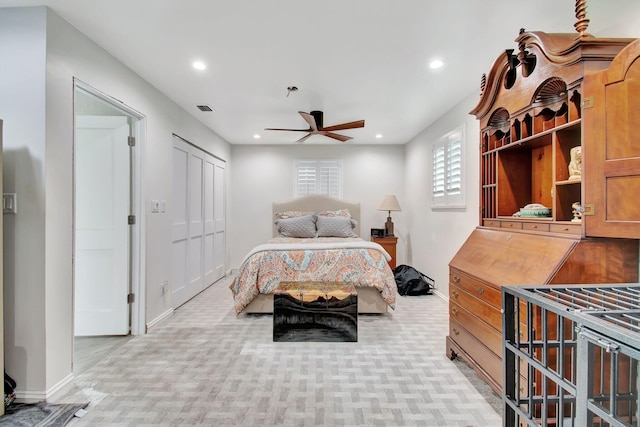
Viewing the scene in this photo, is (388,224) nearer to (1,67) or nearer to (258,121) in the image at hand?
(258,121)

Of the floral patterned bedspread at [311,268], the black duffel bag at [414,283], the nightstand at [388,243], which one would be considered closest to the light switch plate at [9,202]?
the floral patterned bedspread at [311,268]

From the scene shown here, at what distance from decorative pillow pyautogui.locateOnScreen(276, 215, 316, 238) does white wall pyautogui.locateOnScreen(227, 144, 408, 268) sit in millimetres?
938

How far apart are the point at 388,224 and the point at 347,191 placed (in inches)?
40.2

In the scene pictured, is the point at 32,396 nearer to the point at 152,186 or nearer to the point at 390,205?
the point at 152,186

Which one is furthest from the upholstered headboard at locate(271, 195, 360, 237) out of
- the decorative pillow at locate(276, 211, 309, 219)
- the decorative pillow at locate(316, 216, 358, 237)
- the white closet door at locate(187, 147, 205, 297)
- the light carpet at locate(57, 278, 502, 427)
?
the light carpet at locate(57, 278, 502, 427)

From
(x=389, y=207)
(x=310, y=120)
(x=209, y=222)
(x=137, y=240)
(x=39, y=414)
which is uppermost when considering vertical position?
(x=310, y=120)

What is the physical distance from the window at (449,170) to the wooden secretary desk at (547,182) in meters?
1.14

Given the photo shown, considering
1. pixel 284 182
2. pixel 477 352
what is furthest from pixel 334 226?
pixel 477 352

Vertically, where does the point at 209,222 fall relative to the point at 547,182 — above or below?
→ below

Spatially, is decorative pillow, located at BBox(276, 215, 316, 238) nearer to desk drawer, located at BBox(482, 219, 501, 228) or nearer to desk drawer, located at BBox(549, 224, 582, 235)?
desk drawer, located at BBox(482, 219, 501, 228)

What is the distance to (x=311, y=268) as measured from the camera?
3.37 meters

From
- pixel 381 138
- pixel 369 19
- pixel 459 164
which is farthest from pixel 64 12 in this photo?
pixel 381 138

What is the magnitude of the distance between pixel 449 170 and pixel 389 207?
59.7 inches

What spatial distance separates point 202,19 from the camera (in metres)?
2.04
